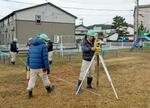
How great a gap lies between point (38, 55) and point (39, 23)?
3711 centimetres

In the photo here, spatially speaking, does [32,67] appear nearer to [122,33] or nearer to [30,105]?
[30,105]

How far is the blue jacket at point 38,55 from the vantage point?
344 inches

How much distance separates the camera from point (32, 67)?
880cm

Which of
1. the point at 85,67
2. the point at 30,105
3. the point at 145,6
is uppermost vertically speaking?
the point at 145,6

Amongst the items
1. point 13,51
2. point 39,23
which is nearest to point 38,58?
point 13,51

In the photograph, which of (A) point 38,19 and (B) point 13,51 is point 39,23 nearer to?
(A) point 38,19

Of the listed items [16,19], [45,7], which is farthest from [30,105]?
[45,7]

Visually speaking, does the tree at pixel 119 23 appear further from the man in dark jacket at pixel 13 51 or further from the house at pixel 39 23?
the man in dark jacket at pixel 13 51

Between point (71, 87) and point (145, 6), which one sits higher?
point (145, 6)

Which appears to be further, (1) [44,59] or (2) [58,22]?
(2) [58,22]

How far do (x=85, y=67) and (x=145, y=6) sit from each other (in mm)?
69281

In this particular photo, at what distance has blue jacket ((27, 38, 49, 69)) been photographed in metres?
8.73

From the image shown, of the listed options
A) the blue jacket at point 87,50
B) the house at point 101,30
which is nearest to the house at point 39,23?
the house at point 101,30

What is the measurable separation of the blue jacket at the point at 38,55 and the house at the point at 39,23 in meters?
34.0
